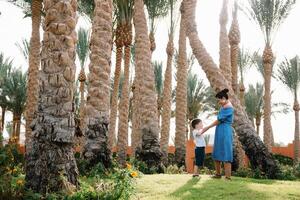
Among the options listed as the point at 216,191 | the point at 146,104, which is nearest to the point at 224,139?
the point at 216,191

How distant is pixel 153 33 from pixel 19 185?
1481 centimetres

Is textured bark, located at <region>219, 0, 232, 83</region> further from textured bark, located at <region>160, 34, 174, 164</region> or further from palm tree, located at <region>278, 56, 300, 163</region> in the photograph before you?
palm tree, located at <region>278, 56, 300, 163</region>

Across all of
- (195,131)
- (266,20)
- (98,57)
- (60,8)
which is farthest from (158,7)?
(60,8)

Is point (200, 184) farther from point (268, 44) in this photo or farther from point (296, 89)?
point (296, 89)

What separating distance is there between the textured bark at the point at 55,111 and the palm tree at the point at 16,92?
23360 mm

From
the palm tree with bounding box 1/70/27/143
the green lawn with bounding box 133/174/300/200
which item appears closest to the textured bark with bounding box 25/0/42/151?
the green lawn with bounding box 133/174/300/200

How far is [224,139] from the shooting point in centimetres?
826

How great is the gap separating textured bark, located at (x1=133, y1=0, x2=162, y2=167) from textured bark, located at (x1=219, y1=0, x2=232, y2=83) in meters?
3.14

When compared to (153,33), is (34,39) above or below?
below

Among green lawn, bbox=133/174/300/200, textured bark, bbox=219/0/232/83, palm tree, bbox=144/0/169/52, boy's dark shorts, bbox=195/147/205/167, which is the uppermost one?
palm tree, bbox=144/0/169/52

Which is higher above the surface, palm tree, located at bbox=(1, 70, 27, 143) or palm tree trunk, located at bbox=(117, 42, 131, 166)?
palm tree, located at bbox=(1, 70, 27, 143)

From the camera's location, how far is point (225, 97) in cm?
828

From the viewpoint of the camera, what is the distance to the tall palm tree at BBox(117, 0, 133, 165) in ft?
54.8

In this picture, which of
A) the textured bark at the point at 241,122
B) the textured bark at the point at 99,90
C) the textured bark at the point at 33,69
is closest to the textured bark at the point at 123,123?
the textured bark at the point at 33,69
